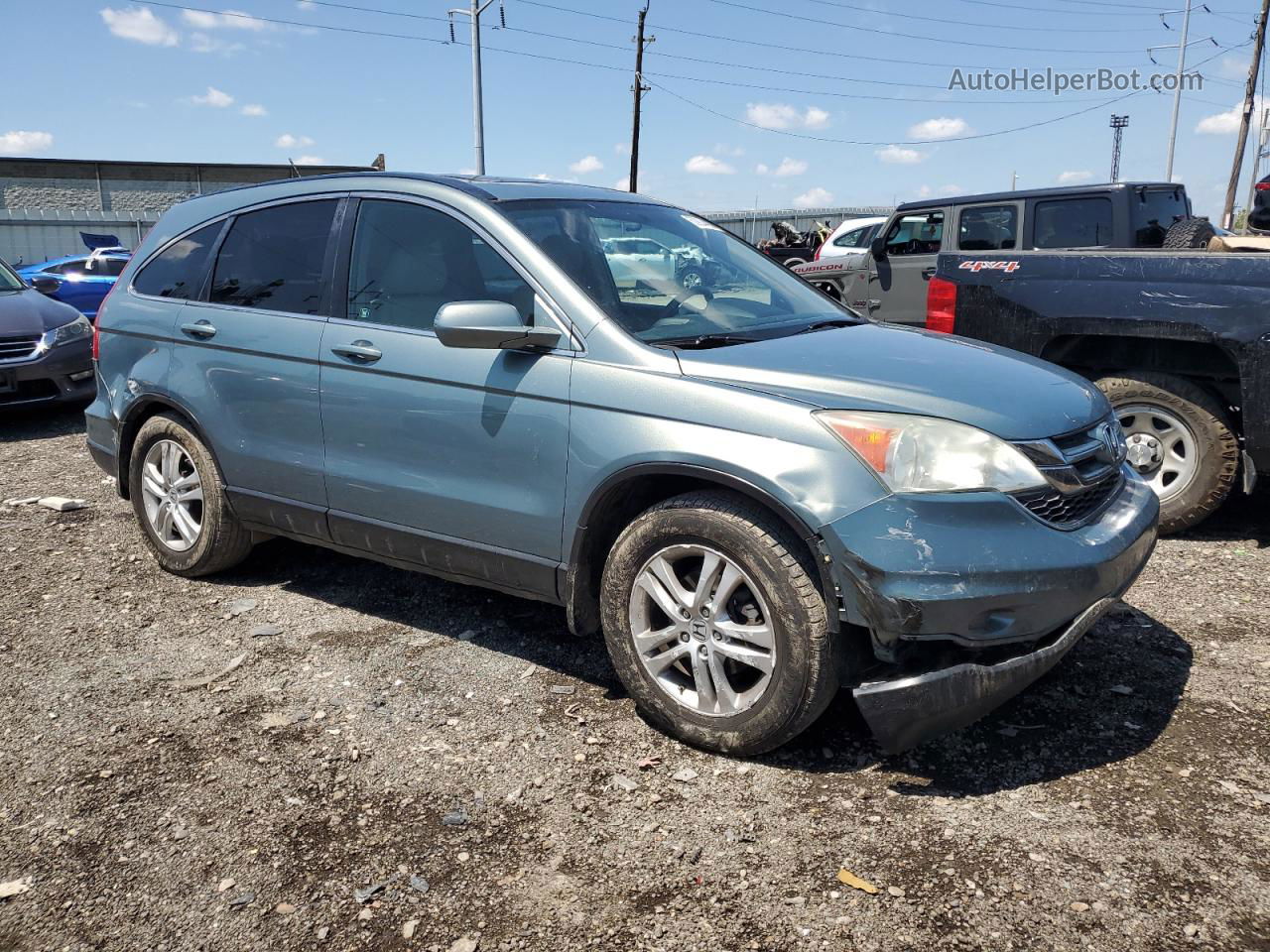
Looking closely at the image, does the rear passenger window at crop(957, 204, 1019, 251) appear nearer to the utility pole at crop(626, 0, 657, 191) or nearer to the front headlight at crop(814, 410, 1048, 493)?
the front headlight at crop(814, 410, 1048, 493)

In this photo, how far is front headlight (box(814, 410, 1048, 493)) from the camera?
2.85 m

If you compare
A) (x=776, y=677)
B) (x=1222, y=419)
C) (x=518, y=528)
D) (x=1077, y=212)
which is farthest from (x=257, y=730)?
(x=1077, y=212)

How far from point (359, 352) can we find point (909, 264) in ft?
24.7

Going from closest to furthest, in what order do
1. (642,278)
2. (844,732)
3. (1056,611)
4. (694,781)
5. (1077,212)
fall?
(1056,611) → (694,781) → (844,732) → (642,278) → (1077,212)

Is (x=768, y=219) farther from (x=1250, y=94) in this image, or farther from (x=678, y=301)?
(x=678, y=301)

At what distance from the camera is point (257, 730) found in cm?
351

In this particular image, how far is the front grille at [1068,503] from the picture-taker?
294 centimetres

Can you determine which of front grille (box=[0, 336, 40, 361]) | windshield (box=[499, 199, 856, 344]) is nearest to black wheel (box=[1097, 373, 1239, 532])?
windshield (box=[499, 199, 856, 344])

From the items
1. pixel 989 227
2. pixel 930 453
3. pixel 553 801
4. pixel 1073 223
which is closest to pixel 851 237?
pixel 989 227

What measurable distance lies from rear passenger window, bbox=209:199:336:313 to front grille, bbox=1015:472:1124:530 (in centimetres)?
289

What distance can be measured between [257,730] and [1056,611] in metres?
2.65

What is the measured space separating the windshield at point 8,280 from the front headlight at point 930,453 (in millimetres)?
9302

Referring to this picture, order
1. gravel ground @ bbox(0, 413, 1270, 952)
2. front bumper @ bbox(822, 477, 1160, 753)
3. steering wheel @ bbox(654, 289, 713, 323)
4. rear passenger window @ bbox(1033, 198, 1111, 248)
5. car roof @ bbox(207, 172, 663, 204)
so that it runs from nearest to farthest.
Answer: gravel ground @ bbox(0, 413, 1270, 952) → front bumper @ bbox(822, 477, 1160, 753) → steering wheel @ bbox(654, 289, 713, 323) → car roof @ bbox(207, 172, 663, 204) → rear passenger window @ bbox(1033, 198, 1111, 248)

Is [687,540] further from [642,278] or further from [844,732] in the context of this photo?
[642,278]
